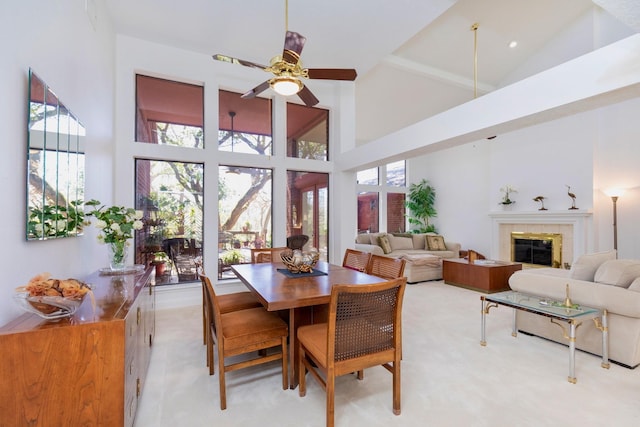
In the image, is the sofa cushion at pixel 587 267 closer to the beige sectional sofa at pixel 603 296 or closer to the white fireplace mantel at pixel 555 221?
the beige sectional sofa at pixel 603 296

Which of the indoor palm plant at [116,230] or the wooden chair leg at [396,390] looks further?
the indoor palm plant at [116,230]

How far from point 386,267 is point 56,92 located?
283 cm

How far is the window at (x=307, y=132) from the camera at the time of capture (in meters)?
5.04

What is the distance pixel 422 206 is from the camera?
26.8 ft

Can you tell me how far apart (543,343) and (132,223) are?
13.3ft

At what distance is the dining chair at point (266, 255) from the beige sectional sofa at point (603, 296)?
2.80 m

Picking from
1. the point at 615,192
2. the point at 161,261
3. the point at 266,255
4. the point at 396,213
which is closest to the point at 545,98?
the point at 266,255

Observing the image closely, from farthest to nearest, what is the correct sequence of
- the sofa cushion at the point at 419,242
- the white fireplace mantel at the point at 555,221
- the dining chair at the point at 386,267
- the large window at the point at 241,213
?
the sofa cushion at the point at 419,242 < the white fireplace mantel at the point at 555,221 < the large window at the point at 241,213 < the dining chair at the point at 386,267

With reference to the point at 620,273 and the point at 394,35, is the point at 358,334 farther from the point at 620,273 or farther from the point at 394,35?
the point at 394,35

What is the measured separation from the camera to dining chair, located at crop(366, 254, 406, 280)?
2512 mm

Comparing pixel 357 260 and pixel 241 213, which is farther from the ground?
pixel 241 213

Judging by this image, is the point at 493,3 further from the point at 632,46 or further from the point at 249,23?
the point at 249,23

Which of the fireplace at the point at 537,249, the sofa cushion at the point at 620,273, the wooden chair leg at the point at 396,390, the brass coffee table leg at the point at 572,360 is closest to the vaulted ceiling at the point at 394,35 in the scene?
the sofa cushion at the point at 620,273

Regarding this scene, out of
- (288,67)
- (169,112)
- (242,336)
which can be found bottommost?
(242,336)
